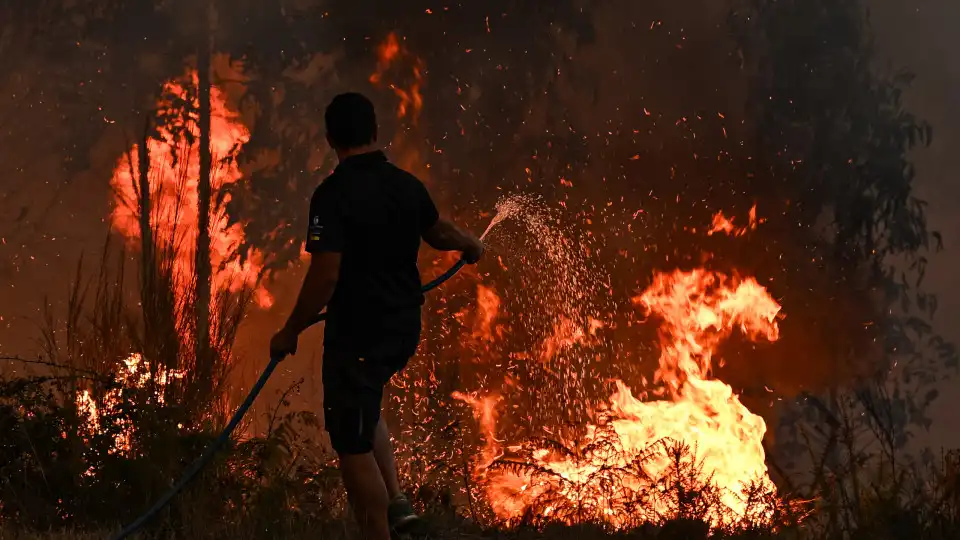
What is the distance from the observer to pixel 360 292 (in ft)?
13.9

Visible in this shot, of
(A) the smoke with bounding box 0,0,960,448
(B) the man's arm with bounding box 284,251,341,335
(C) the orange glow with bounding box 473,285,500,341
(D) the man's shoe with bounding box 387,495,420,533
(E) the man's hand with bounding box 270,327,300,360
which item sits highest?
(A) the smoke with bounding box 0,0,960,448

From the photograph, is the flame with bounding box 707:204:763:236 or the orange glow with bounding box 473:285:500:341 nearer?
the flame with bounding box 707:204:763:236

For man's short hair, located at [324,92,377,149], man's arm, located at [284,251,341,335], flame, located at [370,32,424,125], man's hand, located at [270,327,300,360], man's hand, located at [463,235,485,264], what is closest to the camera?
man's arm, located at [284,251,341,335]

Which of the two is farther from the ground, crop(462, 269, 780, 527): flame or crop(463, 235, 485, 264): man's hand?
crop(462, 269, 780, 527): flame

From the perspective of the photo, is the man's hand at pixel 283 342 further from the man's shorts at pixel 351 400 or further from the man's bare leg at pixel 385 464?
the man's bare leg at pixel 385 464

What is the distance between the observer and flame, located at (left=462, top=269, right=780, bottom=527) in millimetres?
8164

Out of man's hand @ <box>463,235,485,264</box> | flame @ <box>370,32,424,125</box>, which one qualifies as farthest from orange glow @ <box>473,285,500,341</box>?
man's hand @ <box>463,235,485,264</box>

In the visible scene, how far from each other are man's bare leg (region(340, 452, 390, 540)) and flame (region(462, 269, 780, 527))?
2.35 m

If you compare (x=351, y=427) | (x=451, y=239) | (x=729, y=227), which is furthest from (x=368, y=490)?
(x=729, y=227)

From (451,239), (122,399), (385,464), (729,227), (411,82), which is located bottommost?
(385,464)

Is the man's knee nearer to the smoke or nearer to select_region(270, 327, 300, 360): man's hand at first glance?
select_region(270, 327, 300, 360): man's hand

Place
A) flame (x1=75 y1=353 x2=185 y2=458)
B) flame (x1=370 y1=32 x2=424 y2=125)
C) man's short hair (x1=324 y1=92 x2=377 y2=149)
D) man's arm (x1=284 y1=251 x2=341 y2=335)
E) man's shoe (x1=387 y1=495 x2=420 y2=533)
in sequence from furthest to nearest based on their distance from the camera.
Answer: flame (x1=370 y1=32 x2=424 y2=125), flame (x1=75 y1=353 x2=185 y2=458), man's shoe (x1=387 y1=495 x2=420 y2=533), man's short hair (x1=324 y1=92 x2=377 y2=149), man's arm (x1=284 y1=251 x2=341 y2=335)

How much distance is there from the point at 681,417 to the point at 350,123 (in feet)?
17.2

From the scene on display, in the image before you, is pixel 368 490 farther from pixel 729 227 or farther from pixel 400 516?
pixel 729 227
